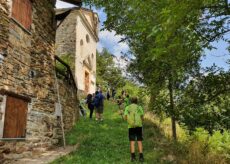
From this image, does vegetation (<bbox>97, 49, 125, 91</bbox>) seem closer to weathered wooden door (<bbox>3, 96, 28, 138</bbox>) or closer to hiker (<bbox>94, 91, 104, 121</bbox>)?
hiker (<bbox>94, 91, 104, 121</bbox>)

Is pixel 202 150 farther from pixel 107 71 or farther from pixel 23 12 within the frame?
pixel 107 71

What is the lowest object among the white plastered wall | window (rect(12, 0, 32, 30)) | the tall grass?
the tall grass

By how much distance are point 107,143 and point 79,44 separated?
19.2m

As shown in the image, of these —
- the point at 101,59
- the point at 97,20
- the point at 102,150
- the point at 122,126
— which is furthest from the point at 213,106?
the point at 101,59

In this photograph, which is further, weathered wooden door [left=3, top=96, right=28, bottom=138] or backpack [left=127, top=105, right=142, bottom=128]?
backpack [left=127, top=105, right=142, bottom=128]

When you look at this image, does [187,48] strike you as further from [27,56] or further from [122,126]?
[122,126]

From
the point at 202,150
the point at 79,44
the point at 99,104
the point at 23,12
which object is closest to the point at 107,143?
the point at 202,150

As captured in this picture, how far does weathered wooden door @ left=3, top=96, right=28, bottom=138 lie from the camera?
878 centimetres

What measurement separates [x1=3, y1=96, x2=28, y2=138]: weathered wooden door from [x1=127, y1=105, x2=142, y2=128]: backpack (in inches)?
128

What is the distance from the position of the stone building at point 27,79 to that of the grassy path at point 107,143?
134 cm

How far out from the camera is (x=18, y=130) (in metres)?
9.40

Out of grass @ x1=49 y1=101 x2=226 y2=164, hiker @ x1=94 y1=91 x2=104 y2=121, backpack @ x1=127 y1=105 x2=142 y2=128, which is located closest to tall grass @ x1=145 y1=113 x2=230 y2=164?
grass @ x1=49 y1=101 x2=226 y2=164

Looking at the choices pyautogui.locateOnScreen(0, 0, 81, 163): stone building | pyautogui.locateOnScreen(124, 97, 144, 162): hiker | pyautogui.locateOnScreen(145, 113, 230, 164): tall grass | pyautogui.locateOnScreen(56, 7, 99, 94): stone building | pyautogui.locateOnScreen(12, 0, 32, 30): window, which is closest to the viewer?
pyautogui.locateOnScreen(145, 113, 230, 164): tall grass

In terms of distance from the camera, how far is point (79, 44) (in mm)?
30109
